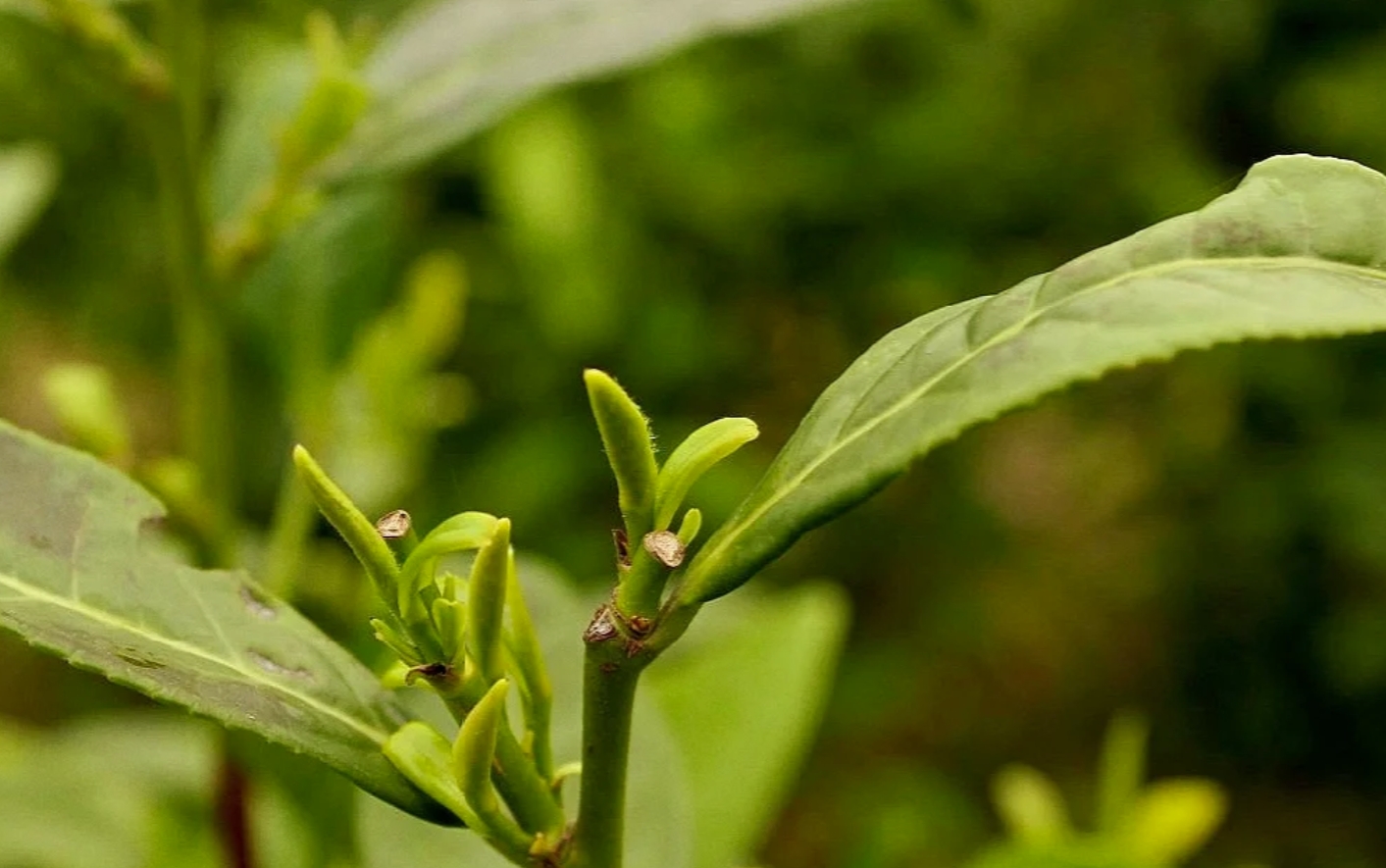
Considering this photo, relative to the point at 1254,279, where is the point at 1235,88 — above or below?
below

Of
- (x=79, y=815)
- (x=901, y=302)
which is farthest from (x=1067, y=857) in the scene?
(x=901, y=302)

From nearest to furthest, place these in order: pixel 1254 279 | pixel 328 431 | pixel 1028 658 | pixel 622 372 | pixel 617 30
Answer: pixel 1254 279
pixel 617 30
pixel 328 431
pixel 622 372
pixel 1028 658

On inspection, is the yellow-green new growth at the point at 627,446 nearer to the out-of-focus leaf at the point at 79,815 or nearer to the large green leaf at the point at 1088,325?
the large green leaf at the point at 1088,325

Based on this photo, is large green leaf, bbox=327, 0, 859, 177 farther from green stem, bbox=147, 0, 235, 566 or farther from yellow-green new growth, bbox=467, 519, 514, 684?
yellow-green new growth, bbox=467, 519, 514, 684

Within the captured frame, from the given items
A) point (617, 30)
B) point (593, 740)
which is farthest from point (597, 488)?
point (593, 740)

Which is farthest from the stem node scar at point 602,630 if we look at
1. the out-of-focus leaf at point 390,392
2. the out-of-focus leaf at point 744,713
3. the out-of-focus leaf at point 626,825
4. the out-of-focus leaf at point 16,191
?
the out-of-focus leaf at point 16,191

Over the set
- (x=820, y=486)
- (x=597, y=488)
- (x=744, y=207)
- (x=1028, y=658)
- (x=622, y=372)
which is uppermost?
(x=820, y=486)

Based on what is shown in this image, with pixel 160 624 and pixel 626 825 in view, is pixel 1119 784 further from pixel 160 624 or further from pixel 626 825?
pixel 160 624

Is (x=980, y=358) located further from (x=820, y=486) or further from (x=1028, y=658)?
(x=1028, y=658)
